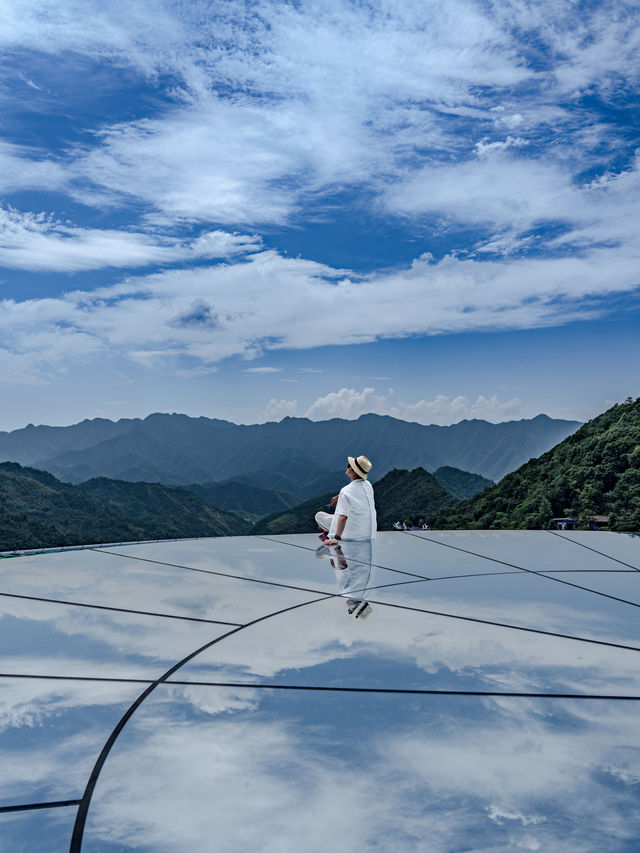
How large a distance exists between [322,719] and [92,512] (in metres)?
140

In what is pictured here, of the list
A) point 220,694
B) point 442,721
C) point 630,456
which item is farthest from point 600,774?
point 630,456

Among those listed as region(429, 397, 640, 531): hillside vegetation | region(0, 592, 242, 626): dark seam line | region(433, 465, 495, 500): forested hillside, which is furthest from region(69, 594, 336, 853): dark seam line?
region(433, 465, 495, 500): forested hillside

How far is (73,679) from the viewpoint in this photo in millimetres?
3965

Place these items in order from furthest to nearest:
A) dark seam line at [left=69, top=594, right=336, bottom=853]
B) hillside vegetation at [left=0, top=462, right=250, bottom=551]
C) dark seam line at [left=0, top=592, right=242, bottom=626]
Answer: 1. hillside vegetation at [left=0, top=462, right=250, bottom=551]
2. dark seam line at [left=0, top=592, right=242, bottom=626]
3. dark seam line at [left=69, top=594, right=336, bottom=853]

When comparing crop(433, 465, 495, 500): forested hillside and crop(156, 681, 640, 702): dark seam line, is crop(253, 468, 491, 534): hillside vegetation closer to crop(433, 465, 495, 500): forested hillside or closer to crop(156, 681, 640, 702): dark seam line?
crop(433, 465, 495, 500): forested hillside

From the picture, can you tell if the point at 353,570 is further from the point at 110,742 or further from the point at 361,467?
the point at 110,742

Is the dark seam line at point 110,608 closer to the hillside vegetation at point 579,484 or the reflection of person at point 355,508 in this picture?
the reflection of person at point 355,508

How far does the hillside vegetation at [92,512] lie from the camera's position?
10788 centimetres

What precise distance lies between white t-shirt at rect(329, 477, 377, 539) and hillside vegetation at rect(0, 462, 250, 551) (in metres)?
73.8

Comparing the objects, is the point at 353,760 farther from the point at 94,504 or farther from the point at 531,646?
the point at 94,504

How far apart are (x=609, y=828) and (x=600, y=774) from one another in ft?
1.23

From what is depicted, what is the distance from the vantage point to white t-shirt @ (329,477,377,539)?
26.3ft

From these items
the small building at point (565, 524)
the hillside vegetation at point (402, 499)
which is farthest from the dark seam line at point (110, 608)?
the hillside vegetation at point (402, 499)

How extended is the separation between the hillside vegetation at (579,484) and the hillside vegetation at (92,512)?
4976 cm
